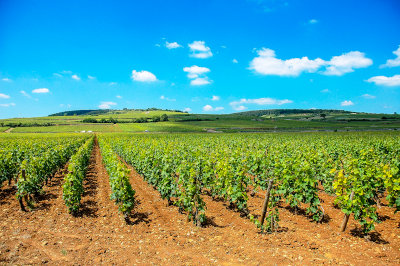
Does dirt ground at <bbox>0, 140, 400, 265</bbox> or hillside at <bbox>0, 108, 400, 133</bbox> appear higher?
hillside at <bbox>0, 108, 400, 133</bbox>

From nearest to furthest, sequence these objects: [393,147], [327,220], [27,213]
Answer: [327,220], [27,213], [393,147]

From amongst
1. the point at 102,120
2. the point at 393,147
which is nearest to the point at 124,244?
the point at 393,147

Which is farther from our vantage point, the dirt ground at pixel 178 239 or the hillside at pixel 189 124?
the hillside at pixel 189 124

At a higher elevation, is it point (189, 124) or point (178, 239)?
point (189, 124)

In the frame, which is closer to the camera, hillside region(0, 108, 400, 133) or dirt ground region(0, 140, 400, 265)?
dirt ground region(0, 140, 400, 265)

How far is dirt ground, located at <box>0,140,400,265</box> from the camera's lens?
5785mm

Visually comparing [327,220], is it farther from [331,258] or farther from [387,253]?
[331,258]

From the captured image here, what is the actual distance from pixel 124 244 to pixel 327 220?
24.5 ft

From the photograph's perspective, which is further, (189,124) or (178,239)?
(189,124)

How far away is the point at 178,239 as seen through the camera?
684 centimetres

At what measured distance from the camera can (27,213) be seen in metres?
9.09

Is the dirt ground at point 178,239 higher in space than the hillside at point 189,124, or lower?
lower

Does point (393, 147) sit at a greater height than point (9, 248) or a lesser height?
greater

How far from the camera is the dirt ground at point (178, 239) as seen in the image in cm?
579
